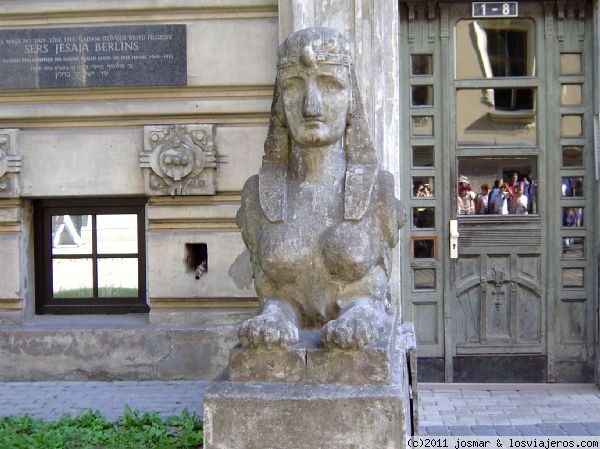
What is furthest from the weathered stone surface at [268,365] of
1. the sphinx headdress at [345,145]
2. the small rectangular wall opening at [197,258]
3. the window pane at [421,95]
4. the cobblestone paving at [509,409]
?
the window pane at [421,95]

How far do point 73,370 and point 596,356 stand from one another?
4445mm

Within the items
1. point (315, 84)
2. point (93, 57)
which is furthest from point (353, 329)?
point (93, 57)

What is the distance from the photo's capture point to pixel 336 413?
3459 mm

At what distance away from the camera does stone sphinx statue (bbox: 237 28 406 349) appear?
3.86m

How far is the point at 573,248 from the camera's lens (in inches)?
271

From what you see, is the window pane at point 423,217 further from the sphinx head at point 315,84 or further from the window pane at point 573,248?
the sphinx head at point 315,84

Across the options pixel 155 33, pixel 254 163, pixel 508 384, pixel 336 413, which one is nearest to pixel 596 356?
pixel 508 384

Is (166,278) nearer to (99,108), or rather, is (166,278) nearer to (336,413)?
(99,108)

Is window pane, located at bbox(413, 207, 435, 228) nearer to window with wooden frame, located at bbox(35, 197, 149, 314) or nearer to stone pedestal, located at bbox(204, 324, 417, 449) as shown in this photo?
window with wooden frame, located at bbox(35, 197, 149, 314)

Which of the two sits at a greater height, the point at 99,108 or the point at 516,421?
the point at 99,108

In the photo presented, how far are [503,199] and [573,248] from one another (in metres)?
0.73

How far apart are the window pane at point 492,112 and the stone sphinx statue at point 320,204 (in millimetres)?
3056

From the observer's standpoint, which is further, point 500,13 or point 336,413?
point 500,13

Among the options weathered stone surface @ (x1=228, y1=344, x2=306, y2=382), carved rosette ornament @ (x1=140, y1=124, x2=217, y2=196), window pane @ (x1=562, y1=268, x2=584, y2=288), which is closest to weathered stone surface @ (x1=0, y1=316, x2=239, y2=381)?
carved rosette ornament @ (x1=140, y1=124, x2=217, y2=196)
